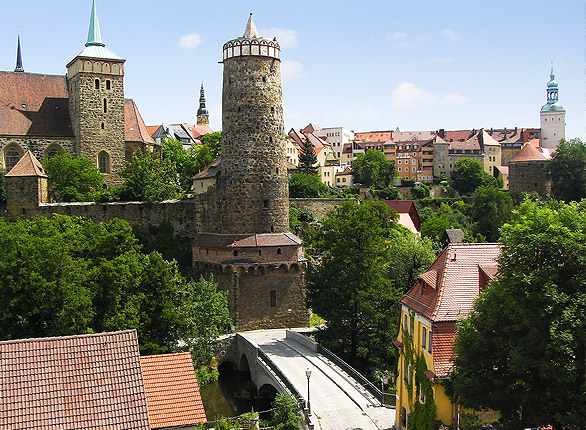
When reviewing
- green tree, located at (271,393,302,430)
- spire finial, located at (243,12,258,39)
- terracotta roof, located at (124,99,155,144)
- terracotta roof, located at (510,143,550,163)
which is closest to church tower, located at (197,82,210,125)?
terracotta roof, located at (510,143,550,163)

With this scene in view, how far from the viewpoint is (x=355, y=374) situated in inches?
1211

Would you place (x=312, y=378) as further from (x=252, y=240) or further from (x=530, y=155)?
(x=530, y=155)

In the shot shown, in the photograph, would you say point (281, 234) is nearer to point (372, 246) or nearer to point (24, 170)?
point (372, 246)

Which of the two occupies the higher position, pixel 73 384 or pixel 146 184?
pixel 146 184

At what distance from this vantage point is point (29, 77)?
183ft

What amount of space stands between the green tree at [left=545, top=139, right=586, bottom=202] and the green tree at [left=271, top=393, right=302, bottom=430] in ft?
217

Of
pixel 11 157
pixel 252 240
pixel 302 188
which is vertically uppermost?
pixel 11 157

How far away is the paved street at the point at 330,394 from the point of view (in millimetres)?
25469

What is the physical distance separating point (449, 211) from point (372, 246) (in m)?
50.7

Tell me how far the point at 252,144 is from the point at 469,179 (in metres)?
65.8

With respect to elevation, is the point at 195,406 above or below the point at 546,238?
below

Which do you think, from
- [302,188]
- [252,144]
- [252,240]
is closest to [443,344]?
[252,240]

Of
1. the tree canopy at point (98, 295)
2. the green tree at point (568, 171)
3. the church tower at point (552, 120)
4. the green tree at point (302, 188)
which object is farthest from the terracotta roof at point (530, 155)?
the tree canopy at point (98, 295)

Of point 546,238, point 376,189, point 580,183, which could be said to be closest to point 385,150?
point 376,189
